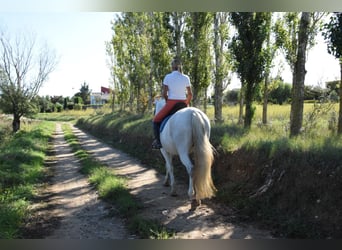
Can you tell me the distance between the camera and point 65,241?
3.18 metres

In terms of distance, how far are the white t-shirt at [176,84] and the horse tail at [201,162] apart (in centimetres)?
60

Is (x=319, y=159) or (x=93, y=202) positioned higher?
(x=319, y=159)

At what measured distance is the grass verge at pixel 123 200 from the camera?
315 centimetres

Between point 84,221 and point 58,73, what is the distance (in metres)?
2.89

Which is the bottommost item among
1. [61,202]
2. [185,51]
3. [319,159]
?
[61,202]

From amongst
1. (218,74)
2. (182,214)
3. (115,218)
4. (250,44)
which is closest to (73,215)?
(115,218)

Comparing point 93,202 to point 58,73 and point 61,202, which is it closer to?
point 61,202

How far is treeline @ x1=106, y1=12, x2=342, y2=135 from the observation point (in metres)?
5.17

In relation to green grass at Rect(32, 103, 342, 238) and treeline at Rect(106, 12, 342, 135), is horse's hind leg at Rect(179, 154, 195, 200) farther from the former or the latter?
treeline at Rect(106, 12, 342, 135)

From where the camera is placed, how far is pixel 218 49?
27.7 ft

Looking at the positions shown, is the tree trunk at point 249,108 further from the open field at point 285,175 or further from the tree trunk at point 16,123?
the tree trunk at point 16,123

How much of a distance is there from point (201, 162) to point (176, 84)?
111cm

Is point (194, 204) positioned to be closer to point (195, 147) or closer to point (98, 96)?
point (195, 147)
